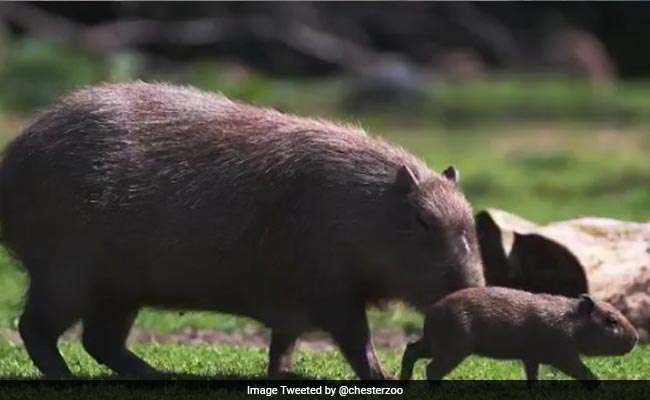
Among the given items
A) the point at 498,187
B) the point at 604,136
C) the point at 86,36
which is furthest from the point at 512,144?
the point at 86,36

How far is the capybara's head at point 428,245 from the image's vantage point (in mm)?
6117

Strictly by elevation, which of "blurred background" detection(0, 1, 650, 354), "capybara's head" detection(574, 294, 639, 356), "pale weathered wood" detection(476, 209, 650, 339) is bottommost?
"blurred background" detection(0, 1, 650, 354)

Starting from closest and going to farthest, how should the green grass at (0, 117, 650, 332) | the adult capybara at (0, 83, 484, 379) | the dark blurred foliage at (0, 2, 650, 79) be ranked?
the adult capybara at (0, 83, 484, 379) → the green grass at (0, 117, 650, 332) → the dark blurred foliage at (0, 2, 650, 79)

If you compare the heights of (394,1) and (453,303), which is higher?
(453,303)

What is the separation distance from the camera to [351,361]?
6117 mm

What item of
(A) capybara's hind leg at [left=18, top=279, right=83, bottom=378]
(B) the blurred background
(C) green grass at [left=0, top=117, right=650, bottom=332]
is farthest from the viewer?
(B) the blurred background

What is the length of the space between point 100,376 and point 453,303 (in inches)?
62.0

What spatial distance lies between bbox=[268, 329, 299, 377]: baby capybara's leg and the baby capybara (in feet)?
2.18

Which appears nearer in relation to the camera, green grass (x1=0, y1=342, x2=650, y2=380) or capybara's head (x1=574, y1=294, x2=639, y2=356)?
capybara's head (x1=574, y1=294, x2=639, y2=356)

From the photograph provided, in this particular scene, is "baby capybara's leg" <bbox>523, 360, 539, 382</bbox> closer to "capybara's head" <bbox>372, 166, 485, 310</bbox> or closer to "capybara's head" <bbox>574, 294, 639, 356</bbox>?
"capybara's head" <bbox>574, 294, 639, 356</bbox>

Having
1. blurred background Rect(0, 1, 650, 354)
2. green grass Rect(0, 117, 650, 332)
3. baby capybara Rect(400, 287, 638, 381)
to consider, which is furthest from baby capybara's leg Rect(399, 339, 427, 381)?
blurred background Rect(0, 1, 650, 354)

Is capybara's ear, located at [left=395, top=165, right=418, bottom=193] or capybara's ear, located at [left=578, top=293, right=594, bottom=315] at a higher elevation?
capybara's ear, located at [left=395, top=165, right=418, bottom=193]

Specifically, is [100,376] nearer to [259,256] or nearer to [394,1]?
[259,256]

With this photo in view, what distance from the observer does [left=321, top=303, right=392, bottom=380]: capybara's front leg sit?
240 inches
